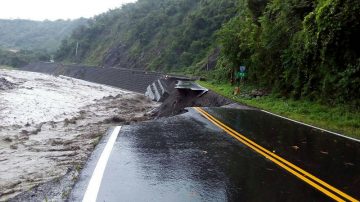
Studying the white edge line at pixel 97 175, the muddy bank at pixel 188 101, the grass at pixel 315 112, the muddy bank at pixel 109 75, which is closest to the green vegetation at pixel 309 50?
the grass at pixel 315 112

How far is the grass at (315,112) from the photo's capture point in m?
14.1

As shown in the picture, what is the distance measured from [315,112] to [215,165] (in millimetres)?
10405

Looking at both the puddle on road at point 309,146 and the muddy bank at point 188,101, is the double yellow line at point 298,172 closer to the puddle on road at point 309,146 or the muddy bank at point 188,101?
the puddle on road at point 309,146

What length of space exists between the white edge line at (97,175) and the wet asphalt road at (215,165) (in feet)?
0.28

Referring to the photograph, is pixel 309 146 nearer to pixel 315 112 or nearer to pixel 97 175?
pixel 97 175

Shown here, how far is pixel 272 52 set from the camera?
2298 centimetres

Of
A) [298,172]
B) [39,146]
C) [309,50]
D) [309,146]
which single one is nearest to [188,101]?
[309,50]

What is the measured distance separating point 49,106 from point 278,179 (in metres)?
26.4

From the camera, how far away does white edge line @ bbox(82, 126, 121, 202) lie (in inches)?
236

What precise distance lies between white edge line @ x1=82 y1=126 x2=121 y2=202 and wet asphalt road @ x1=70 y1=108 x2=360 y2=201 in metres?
0.08

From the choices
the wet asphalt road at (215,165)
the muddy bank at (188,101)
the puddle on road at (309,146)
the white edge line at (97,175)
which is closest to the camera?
the white edge line at (97,175)

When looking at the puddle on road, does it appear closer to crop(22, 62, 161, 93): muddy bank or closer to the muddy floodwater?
the muddy floodwater

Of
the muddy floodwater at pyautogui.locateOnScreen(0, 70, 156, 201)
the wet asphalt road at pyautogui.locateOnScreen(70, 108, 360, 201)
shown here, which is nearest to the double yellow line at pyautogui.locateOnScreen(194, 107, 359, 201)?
the wet asphalt road at pyautogui.locateOnScreen(70, 108, 360, 201)

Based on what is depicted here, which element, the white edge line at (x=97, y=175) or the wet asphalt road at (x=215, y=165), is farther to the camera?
the wet asphalt road at (x=215, y=165)
